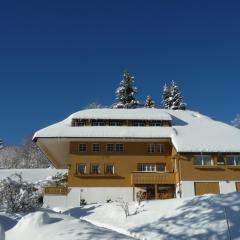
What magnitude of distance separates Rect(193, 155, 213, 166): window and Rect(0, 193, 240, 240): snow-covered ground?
17.8 meters

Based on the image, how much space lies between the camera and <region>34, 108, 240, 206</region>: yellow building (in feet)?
123

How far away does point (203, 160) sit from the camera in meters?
38.1

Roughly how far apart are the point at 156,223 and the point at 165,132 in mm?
23637

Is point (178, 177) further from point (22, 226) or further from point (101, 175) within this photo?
point (22, 226)

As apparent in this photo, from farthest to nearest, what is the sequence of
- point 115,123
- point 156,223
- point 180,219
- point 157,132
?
point 115,123
point 157,132
point 156,223
point 180,219

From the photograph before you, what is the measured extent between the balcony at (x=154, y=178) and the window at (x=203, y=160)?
2346mm

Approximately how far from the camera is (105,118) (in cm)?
4188

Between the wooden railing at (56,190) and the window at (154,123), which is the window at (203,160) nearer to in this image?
the window at (154,123)

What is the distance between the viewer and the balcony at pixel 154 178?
3825cm

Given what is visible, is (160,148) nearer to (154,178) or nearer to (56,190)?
(154,178)

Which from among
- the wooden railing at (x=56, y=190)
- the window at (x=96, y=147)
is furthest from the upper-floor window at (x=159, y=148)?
the wooden railing at (x=56, y=190)

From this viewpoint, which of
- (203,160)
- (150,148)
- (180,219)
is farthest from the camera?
(150,148)

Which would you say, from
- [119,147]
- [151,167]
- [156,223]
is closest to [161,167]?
[151,167]

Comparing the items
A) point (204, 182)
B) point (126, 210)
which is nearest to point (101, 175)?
point (204, 182)
